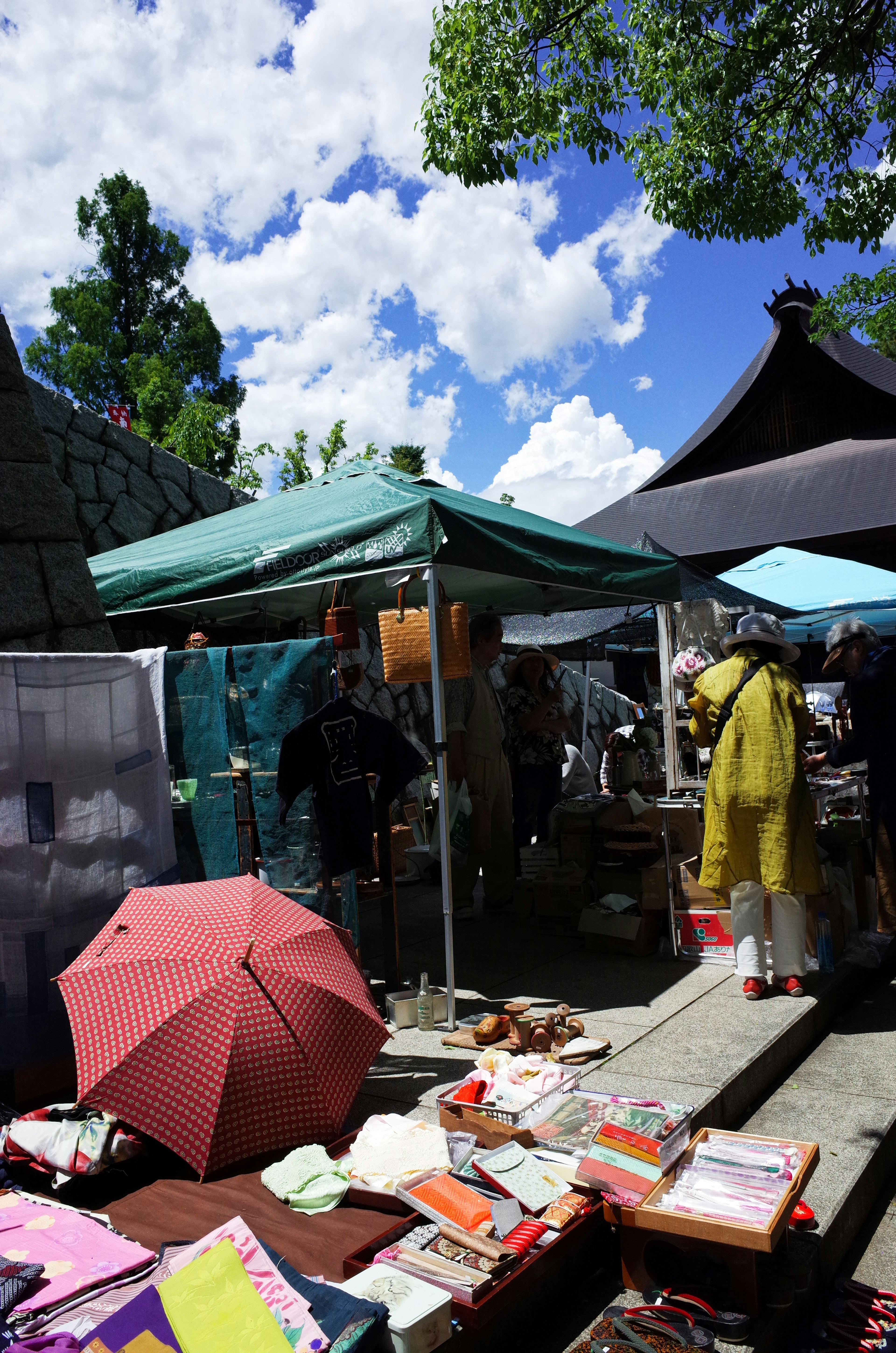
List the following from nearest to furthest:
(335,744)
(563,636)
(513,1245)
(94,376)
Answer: (513,1245) → (335,744) → (563,636) → (94,376)

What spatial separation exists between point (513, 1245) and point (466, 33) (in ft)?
23.1

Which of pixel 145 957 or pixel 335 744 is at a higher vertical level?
pixel 335 744

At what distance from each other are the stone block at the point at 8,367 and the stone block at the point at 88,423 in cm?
448

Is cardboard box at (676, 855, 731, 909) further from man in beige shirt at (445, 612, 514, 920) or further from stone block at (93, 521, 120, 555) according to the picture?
stone block at (93, 521, 120, 555)

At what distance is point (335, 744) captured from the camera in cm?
487

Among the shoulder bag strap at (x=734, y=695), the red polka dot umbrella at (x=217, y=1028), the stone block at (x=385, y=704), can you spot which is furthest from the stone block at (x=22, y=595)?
the stone block at (x=385, y=704)

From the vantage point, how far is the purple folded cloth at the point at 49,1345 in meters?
2.24

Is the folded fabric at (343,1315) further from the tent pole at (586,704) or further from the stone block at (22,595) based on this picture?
the tent pole at (586,704)

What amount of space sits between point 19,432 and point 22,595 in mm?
1018

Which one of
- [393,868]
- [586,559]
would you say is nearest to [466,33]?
[586,559]

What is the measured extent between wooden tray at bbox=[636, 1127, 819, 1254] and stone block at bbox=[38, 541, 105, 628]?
4.16 metres

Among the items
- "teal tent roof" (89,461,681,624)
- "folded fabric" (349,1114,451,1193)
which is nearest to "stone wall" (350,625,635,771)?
"teal tent roof" (89,461,681,624)

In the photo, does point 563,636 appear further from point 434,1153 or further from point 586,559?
point 434,1153

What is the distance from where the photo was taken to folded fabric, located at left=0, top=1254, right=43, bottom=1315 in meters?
2.52
